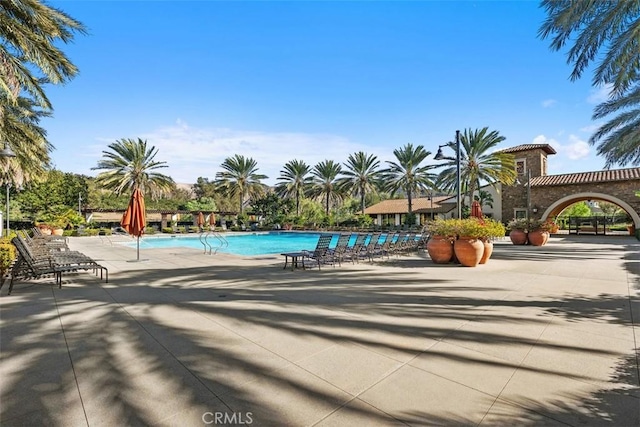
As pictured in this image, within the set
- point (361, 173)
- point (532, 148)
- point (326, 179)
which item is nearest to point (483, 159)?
point (532, 148)

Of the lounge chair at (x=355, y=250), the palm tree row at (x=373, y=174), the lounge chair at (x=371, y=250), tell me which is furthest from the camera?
the palm tree row at (x=373, y=174)

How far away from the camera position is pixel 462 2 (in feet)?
31.3

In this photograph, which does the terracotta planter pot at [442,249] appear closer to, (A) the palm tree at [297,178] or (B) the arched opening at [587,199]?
(B) the arched opening at [587,199]

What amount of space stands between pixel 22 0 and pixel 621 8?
1460cm

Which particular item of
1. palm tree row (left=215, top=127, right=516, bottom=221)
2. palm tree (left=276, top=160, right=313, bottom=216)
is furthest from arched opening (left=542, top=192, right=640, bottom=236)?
palm tree (left=276, top=160, right=313, bottom=216)

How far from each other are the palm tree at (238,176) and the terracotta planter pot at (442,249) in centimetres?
3150

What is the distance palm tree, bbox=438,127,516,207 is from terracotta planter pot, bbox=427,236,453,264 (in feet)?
56.9

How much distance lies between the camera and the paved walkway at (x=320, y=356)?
2400 mm

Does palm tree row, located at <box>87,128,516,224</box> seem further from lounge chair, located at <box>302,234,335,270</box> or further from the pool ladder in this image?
lounge chair, located at <box>302,234,335,270</box>

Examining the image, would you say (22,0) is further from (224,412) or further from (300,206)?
(300,206)

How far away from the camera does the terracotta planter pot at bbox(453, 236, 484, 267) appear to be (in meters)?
9.27

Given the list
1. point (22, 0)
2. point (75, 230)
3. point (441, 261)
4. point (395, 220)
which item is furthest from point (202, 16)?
point (395, 220)

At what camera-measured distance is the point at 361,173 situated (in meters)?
36.6

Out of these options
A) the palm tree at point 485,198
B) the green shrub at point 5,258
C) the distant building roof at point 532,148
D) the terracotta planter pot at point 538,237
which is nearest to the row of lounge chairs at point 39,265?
the green shrub at point 5,258
